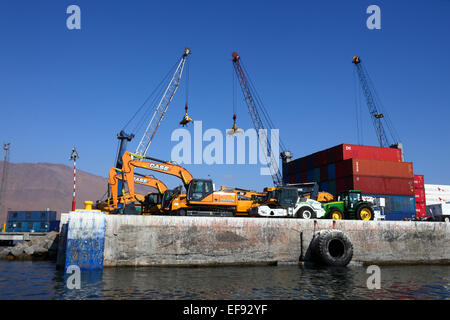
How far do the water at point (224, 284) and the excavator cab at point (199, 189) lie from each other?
17.9 feet

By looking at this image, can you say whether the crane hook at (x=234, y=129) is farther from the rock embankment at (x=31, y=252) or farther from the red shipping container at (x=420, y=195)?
the rock embankment at (x=31, y=252)

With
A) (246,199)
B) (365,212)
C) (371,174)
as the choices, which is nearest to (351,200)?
(365,212)

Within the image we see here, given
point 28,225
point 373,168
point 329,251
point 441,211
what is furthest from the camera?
point 28,225

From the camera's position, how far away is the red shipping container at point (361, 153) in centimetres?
4422

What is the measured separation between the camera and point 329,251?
20.6 metres

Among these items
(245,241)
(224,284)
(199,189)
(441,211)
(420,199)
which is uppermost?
Answer: (420,199)

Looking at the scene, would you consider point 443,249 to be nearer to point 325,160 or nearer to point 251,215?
point 251,215

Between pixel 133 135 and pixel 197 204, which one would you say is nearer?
pixel 197 204

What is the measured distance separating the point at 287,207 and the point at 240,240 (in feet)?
17.2

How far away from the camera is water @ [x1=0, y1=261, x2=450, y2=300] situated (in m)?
11.7

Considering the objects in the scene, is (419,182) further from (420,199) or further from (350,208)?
(350,208)
